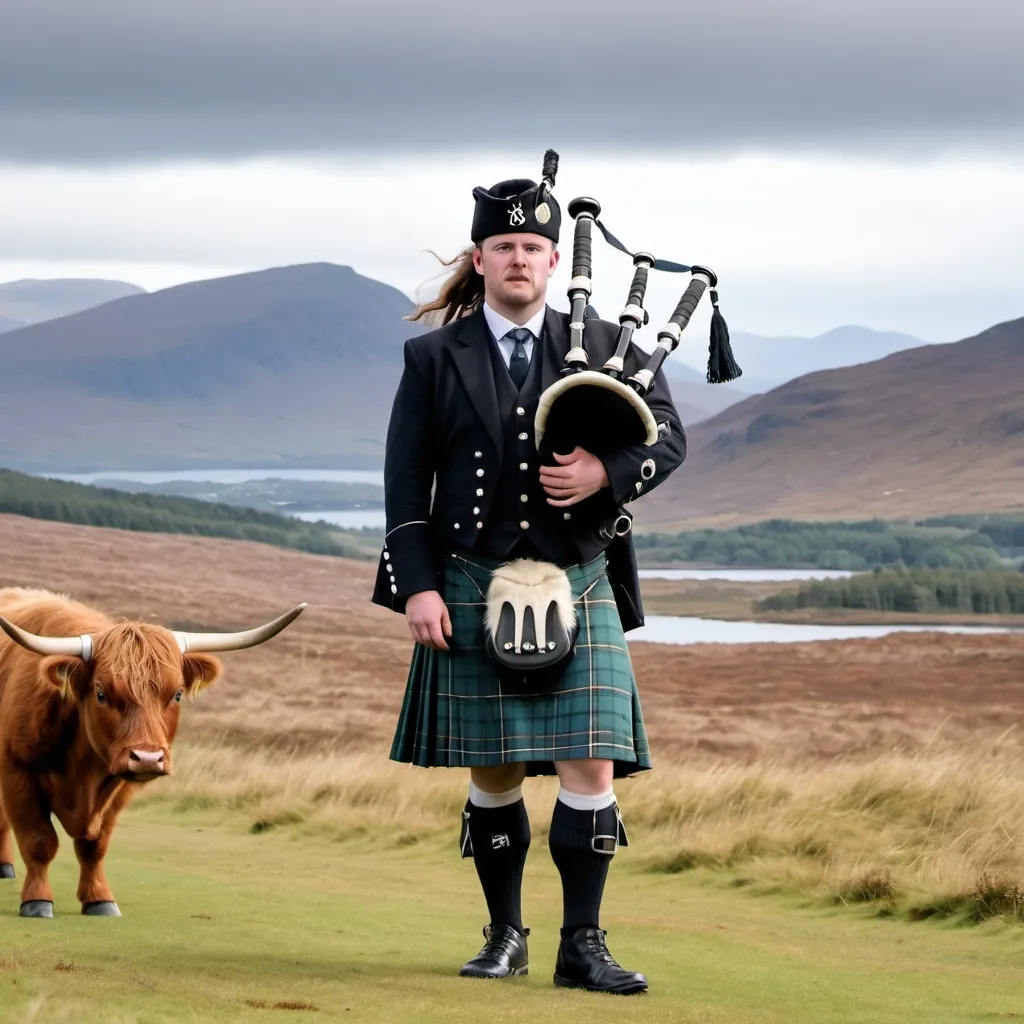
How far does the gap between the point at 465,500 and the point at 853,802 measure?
5.51 m

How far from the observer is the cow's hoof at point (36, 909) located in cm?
653

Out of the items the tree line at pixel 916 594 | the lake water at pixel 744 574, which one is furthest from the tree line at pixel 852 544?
the tree line at pixel 916 594

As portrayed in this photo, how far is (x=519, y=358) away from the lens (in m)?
5.39

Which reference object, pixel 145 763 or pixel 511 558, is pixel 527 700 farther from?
pixel 145 763

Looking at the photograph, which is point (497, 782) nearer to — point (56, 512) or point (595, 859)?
point (595, 859)

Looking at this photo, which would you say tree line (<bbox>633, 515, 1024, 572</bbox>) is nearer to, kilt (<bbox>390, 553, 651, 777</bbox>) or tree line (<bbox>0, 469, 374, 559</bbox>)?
tree line (<bbox>0, 469, 374, 559</bbox>)

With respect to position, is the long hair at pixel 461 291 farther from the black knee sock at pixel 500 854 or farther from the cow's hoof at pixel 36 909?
the cow's hoof at pixel 36 909

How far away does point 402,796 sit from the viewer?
1153 centimetres

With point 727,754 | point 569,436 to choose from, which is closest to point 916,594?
point 727,754

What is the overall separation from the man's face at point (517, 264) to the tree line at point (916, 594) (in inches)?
2043

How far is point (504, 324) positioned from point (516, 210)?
0.39 metres

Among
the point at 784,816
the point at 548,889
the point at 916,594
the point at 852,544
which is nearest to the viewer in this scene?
the point at 548,889

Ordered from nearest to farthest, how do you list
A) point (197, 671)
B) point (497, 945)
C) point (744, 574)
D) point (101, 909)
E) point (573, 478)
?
point (573, 478), point (497, 945), point (197, 671), point (101, 909), point (744, 574)

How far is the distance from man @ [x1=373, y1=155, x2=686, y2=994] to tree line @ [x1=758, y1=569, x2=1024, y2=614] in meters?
51.8
